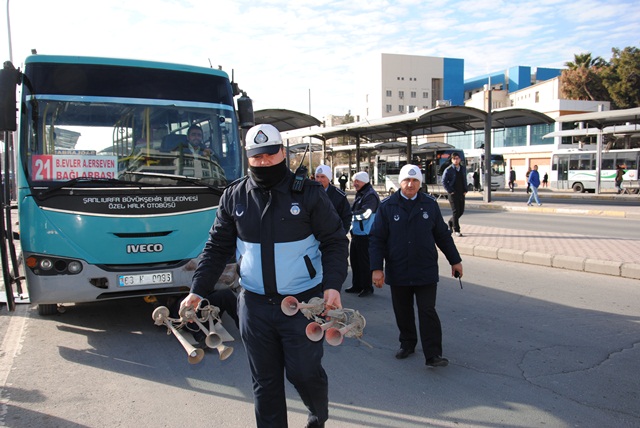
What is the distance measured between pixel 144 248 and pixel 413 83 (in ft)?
276

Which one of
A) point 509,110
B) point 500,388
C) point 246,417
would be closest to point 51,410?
point 246,417

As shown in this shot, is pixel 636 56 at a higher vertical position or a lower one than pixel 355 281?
higher

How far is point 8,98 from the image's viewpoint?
4938 millimetres

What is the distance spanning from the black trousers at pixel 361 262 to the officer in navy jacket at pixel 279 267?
4258mm

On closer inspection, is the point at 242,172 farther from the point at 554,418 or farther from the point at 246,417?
the point at 554,418

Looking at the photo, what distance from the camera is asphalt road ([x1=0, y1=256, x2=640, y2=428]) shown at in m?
3.62

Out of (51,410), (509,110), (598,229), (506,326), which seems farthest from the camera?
(509,110)

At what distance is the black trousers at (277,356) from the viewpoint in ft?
9.11

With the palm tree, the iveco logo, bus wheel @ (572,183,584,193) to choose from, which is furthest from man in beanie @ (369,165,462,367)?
the palm tree

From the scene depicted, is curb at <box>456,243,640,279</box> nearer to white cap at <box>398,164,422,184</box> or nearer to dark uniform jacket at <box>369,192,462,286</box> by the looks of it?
dark uniform jacket at <box>369,192,462,286</box>

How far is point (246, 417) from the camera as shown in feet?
11.9

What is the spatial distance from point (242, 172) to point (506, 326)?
3.45 m

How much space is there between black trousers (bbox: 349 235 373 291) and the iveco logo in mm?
2946

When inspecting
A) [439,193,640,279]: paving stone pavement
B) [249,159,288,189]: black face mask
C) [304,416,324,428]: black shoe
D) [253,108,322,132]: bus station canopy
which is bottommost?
[439,193,640,279]: paving stone pavement
